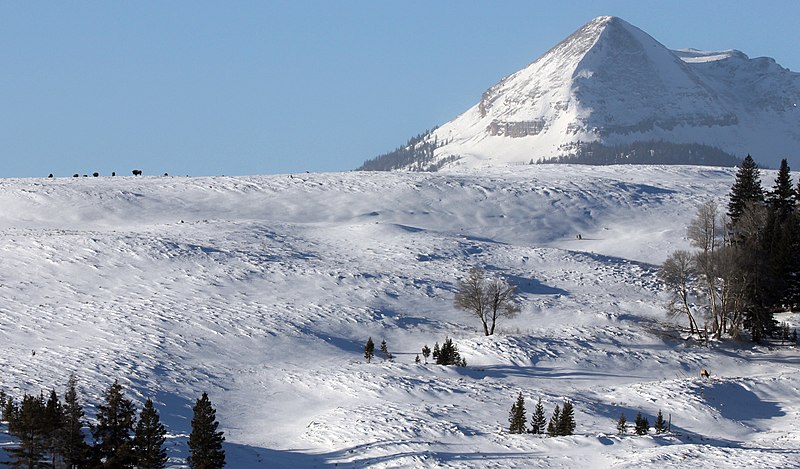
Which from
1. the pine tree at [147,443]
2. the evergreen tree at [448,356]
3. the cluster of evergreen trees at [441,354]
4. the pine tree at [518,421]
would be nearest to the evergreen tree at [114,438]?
the pine tree at [147,443]

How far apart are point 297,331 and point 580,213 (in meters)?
43.9

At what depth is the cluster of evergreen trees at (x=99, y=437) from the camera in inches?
1113

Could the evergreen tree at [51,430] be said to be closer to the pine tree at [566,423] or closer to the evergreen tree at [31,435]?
the evergreen tree at [31,435]

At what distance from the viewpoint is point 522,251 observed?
3027 inches

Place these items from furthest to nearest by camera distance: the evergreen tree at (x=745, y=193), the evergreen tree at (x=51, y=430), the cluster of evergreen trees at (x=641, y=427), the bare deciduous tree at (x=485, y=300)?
the evergreen tree at (x=745, y=193)
the bare deciduous tree at (x=485, y=300)
the cluster of evergreen trees at (x=641, y=427)
the evergreen tree at (x=51, y=430)

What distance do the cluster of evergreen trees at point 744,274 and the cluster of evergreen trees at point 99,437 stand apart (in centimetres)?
3663

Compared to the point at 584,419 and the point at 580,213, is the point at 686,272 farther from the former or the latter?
the point at 580,213

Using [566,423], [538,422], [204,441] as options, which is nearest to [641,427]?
[566,423]

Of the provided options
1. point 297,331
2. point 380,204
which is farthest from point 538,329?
point 380,204

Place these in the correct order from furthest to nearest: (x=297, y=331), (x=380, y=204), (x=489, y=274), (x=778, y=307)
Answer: (x=380, y=204) → (x=489, y=274) → (x=778, y=307) → (x=297, y=331)

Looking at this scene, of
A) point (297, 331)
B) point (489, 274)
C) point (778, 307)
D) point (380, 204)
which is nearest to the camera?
point (297, 331)

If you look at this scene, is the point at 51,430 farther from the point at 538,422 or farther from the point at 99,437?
the point at 538,422

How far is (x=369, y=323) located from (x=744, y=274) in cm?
2170

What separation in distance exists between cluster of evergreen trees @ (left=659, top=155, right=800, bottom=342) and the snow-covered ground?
2.08 metres
